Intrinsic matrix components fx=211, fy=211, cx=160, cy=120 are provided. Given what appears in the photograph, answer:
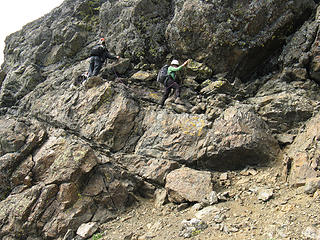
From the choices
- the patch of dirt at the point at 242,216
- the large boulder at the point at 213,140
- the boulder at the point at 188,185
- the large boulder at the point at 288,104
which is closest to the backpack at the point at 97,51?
the large boulder at the point at 213,140

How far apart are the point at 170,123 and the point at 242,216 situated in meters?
5.89

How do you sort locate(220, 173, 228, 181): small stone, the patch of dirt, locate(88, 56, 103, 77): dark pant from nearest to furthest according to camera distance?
the patch of dirt, locate(220, 173, 228, 181): small stone, locate(88, 56, 103, 77): dark pant

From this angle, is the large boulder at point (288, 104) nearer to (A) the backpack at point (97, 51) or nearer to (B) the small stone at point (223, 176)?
(B) the small stone at point (223, 176)

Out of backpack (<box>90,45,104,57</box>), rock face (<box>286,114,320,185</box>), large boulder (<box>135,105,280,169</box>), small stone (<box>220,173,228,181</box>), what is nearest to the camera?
rock face (<box>286,114,320,185</box>)

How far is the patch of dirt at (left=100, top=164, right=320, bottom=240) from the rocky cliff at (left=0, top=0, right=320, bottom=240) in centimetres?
33

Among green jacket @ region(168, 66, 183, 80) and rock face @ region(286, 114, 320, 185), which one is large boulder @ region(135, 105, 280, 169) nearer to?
rock face @ region(286, 114, 320, 185)

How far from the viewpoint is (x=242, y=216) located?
7094mm

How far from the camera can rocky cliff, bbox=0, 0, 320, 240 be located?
952 centimetres

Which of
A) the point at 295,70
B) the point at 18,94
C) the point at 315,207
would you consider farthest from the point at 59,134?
the point at 295,70

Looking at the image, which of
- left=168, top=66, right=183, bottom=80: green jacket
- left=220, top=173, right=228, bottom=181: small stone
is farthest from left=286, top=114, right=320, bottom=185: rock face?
left=168, top=66, right=183, bottom=80: green jacket

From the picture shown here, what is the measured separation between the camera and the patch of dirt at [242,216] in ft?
19.4

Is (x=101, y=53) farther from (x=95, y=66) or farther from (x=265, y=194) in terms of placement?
(x=265, y=194)

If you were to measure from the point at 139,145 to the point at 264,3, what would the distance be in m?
10.6

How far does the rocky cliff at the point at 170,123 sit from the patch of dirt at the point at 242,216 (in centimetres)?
33
